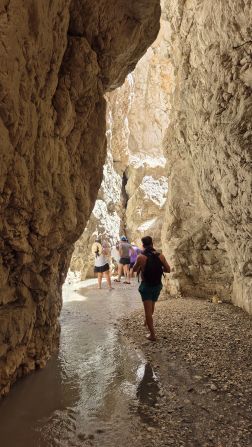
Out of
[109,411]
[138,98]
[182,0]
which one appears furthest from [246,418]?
[138,98]

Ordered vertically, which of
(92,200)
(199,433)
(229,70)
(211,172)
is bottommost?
(199,433)

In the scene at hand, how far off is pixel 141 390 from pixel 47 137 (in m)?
3.20

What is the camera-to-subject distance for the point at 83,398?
13.0 ft

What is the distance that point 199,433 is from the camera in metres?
3.20

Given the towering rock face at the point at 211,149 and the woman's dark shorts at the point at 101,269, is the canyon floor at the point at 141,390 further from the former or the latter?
the woman's dark shorts at the point at 101,269

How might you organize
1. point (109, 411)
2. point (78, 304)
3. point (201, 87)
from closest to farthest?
1. point (109, 411)
2. point (201, 87)
3. point (78, 304)

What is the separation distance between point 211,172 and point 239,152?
1625 millimetres

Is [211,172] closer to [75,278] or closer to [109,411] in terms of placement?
Result: [109,411]

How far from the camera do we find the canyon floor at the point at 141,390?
3.20 meters

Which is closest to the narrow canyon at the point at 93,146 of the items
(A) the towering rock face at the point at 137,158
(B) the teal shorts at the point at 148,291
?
(B) the teal shorts at the point at 148,291

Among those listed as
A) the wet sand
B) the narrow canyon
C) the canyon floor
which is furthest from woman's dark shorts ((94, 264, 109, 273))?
the canyon floor

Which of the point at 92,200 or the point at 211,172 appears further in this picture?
the point at 211,172

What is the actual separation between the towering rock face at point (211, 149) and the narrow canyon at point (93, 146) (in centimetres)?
3

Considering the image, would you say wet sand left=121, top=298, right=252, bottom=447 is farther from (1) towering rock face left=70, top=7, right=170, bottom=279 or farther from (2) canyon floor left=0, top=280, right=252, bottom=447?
(1) towering rock face left=70, top=7, right=170, bottom=279
